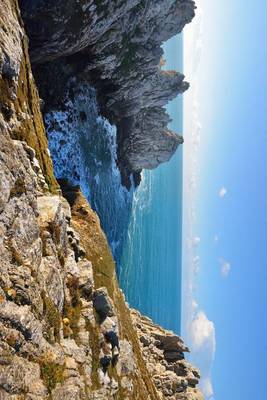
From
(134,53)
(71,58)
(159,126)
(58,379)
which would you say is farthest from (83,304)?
(159,126)

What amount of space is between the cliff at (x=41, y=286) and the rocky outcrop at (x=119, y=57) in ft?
44.7

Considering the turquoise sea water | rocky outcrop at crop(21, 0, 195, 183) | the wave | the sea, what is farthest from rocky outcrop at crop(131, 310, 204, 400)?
the turquoise sea water

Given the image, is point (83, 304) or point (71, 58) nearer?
point (83, 304)

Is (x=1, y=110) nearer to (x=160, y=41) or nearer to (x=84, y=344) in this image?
(x=84, y=344)

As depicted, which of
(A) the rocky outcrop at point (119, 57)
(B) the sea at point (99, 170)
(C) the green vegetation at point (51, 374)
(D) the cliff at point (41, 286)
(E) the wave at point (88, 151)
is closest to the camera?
(D) the cliff at point (41, 286)

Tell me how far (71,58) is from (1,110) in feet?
111

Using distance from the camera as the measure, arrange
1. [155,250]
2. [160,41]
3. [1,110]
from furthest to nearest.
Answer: [155,250] < [160,41] < [1,110]

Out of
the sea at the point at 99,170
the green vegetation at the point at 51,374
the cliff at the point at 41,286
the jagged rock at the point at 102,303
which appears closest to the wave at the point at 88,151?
the sea at the point at 99,170

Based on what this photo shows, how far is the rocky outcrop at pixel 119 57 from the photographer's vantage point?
40406mm

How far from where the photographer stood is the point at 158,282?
164375 mm

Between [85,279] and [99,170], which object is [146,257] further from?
[85,279]

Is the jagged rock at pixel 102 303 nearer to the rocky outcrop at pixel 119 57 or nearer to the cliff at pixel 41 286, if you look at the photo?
the cliff at pixel 41 286

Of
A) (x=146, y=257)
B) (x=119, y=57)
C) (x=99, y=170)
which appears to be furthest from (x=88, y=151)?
(x=146, y=257)

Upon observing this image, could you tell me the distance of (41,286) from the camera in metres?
19.6
